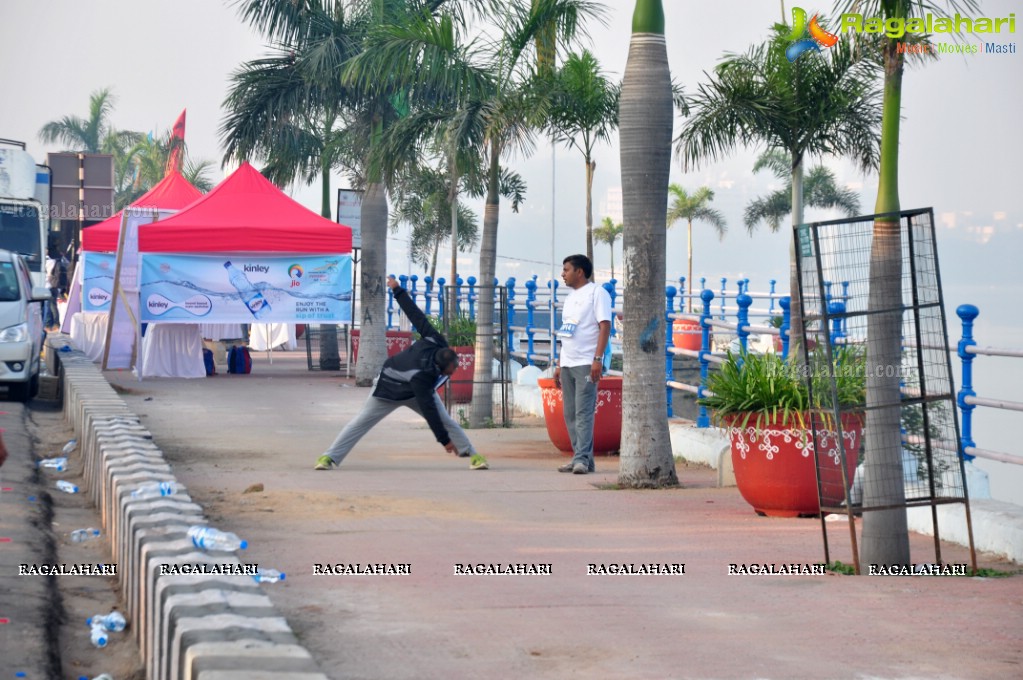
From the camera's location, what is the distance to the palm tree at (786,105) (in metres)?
15.4

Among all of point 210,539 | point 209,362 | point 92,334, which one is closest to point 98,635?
point 210,539

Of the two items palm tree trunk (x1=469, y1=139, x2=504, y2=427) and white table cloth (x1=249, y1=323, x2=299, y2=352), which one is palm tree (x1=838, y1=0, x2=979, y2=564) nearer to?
palm tree trunk (x1=469, y1=139, x2=504, y2=427)

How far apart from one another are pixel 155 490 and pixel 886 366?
416 cm

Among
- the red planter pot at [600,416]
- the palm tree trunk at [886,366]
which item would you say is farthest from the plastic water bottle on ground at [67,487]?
the palm tree trunk at [886,366]

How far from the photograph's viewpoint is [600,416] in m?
12.4

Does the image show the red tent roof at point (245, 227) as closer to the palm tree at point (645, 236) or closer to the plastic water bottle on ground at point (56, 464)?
the plastic water bottle on ground at point (56, 464)

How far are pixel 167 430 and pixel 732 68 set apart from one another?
313 inches

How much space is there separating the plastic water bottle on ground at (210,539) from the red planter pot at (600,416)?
5957 millimetres

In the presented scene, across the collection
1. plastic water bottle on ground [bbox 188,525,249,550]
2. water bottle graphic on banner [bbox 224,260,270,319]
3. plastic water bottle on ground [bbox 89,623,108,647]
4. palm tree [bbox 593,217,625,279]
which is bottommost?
plastic water bottle on ground [bbox 89,623,108,647]

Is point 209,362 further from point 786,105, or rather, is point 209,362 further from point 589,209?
point 786,105

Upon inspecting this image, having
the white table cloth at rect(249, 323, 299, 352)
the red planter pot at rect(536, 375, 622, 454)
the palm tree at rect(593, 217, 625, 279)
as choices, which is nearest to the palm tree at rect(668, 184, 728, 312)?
the palm tree at rect(593, 217, 625, 279)

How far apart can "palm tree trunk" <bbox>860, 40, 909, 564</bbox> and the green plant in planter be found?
1543mm

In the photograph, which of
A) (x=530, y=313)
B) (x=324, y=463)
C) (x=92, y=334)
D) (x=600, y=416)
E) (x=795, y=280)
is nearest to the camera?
(x=324, y=463)

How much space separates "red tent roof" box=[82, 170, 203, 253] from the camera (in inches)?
904
